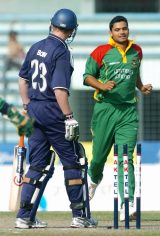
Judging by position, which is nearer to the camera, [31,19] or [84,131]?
[84,131]

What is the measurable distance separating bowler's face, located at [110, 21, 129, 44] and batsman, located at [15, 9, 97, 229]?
5.42 ft

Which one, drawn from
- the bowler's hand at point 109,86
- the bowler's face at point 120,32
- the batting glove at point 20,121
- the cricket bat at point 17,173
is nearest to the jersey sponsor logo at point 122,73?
the bowler's hand at point 109,86

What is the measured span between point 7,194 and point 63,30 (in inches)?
224

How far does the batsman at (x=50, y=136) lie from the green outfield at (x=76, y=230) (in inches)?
10.4

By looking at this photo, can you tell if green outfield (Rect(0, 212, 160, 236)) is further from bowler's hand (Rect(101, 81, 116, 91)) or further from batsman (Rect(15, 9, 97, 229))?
A: bowler's hand (Rect(101, 81, 116, 91))

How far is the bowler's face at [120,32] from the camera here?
1204cm

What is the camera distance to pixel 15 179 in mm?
14039

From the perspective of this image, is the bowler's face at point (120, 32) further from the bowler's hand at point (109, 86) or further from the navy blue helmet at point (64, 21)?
the navy blue helmet at point (64, 21)

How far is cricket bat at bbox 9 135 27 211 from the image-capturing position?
13250mm

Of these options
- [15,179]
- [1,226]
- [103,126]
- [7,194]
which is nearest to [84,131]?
[7,194]

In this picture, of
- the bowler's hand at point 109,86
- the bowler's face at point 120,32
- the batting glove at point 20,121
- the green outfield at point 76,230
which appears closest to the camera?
the batting glove at point 20,121

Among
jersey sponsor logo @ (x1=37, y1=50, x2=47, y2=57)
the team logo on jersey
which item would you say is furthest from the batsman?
the team logo on jersey

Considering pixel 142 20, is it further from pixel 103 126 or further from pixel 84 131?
pixel 103 126

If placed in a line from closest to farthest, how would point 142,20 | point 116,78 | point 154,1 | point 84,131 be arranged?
point 116,78 → point 84,131 → point 142,20 → point 154,1
